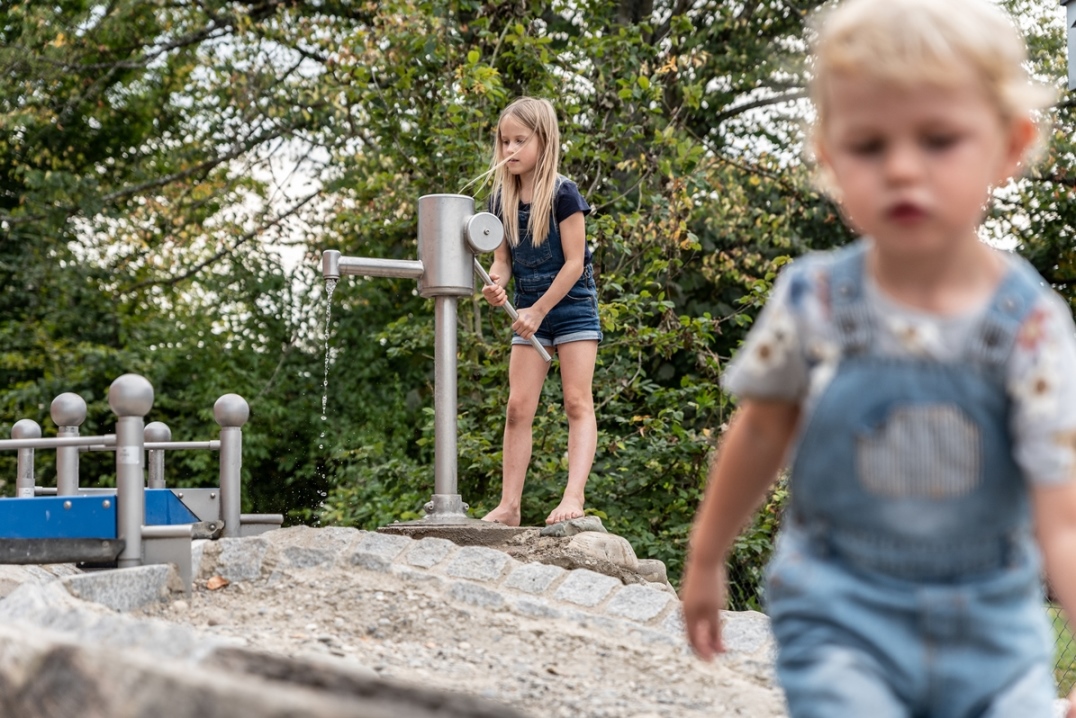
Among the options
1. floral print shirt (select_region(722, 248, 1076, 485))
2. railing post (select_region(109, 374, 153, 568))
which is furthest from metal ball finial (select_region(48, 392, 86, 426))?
floral print shirt (select_region(722, 248, 1076, 485))

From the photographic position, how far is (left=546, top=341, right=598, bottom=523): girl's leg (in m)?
4.86

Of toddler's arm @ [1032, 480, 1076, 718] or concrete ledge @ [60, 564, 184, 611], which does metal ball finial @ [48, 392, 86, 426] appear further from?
toddler's arm @ [1032, 480, 1076, 718]

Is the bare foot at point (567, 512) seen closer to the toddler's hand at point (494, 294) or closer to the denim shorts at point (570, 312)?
the denim shorts at point (570, 312)

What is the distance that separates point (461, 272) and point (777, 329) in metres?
3.41

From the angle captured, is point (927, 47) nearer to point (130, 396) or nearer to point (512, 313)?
point (130, 396)

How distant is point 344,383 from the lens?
970 centimetres

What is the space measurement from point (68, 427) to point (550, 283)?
103 inches

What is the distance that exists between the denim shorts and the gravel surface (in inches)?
48.8

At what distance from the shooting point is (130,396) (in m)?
3.69

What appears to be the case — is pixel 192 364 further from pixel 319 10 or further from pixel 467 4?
pixel 467 4

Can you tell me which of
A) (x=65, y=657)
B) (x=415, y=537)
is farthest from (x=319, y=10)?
(x=65, y=657)

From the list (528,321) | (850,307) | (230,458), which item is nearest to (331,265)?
(528,321)

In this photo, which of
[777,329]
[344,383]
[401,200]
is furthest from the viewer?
[344,383]

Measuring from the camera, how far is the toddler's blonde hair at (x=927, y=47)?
4.21 feet
